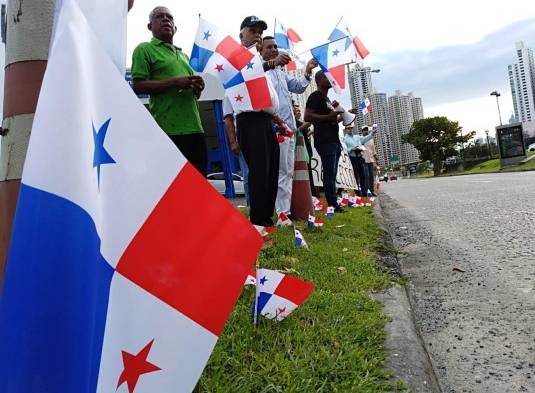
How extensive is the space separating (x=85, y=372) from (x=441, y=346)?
1691mm

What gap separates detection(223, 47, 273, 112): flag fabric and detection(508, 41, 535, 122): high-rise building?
80027mm

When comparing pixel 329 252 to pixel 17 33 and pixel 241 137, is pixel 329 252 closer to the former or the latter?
pixel 241 137

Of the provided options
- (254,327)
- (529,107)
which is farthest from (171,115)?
(529,107)

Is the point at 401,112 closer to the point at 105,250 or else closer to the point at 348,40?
the point at 348,40

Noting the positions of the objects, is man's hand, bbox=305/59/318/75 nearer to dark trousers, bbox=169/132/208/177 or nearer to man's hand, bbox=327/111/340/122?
man's hand, bbox=327/111/340/122

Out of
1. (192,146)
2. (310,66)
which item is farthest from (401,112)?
(192,146)

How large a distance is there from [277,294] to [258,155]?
182 cm

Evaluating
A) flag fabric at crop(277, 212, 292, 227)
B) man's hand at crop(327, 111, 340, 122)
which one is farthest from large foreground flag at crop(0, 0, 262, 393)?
man's hand at crop(327, 111, 340, 122)

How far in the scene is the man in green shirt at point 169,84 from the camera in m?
3.23

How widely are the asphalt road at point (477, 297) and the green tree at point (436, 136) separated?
6035cm

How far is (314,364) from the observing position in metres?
1.80

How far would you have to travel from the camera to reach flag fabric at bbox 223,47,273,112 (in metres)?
3.77

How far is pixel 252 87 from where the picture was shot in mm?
3779

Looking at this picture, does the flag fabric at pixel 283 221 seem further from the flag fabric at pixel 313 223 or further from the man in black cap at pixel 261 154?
the man in black cap at pixel 261 154
